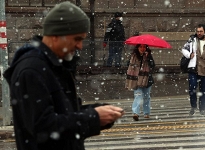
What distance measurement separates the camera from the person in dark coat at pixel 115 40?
55.9ft

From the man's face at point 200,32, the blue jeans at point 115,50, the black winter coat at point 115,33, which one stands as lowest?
the blue jeans at point 115,50

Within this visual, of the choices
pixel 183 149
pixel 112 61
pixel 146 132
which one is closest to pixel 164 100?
pixel 112 61

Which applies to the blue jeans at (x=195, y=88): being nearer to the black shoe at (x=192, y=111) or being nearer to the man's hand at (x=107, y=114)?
the black shoe at (x=192, y=111)

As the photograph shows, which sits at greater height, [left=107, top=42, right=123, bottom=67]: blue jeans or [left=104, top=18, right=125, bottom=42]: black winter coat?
[left=104, top=18, right=125, bottom=42]: black winter coat

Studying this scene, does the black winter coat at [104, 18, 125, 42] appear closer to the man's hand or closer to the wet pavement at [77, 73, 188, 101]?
the wet pavement at [77, 73, 188, 101]

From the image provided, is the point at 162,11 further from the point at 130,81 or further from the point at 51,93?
the point at 51,93

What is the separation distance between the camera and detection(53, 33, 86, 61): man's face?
2.72m

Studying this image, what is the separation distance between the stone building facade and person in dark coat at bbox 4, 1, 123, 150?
16.4m

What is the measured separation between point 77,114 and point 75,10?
52cm

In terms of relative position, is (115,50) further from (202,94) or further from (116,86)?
(202,94)

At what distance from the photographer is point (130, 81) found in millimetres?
10945

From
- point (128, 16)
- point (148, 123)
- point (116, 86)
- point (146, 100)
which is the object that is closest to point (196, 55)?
point (146, 100)

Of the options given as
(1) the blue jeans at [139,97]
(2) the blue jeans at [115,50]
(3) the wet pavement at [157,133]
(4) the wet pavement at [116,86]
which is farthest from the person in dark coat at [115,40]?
(1) the blue jeans at [139,97]

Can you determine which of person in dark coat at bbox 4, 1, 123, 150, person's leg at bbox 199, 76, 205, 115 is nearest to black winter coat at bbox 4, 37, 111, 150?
person in dark coat at bbox 4, 1, 123, 150
